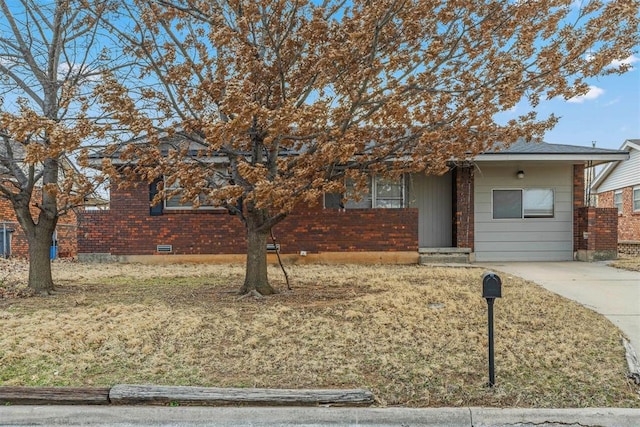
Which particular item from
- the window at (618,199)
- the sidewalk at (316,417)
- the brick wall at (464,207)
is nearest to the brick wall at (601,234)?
the brick wall at (464,207)

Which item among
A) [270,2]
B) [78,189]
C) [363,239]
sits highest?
[270,2]

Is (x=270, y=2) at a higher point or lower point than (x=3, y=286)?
higher

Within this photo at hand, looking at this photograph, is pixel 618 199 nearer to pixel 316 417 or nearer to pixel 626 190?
pixel 626 190

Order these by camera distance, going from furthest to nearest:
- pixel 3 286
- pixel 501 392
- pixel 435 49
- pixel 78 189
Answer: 1. pixel 3 286
2. pixel 78 189
3. pixel 435 49
4. pixel 501 392

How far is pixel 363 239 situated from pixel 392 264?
1.00 metres

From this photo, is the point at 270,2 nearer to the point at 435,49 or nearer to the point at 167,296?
the point at 435,49

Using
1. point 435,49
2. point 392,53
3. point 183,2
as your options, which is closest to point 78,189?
point 183,2

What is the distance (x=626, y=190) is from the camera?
2116cm

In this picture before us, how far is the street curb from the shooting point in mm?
3619

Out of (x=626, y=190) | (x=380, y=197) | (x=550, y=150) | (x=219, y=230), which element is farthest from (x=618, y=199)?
(x=219, y=230)

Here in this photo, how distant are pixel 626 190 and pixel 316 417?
22626 mm

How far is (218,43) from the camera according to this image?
19.5ft

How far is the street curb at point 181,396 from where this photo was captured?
362cm

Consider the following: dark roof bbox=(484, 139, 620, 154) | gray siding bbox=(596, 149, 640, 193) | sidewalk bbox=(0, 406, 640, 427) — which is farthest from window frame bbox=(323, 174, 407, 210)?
gray siding bbox=(596, 149, 640, 193)
